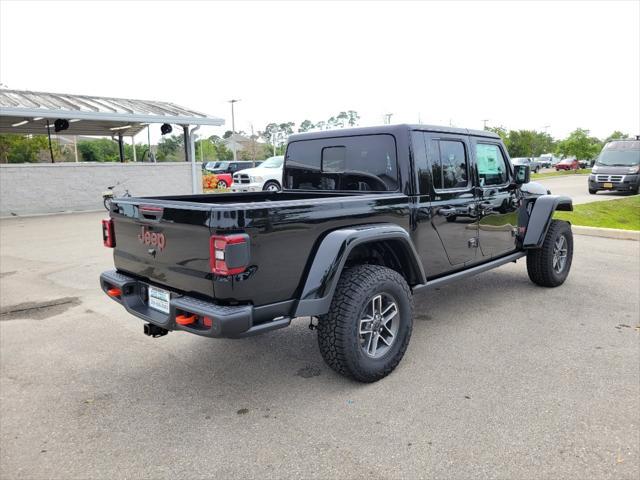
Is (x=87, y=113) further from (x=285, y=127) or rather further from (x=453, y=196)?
(x=285, y=127)

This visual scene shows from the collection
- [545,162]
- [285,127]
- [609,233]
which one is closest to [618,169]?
[609,233]

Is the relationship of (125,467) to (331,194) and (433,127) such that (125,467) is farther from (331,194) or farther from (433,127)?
(433,127)

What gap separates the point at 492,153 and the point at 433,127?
1.14 metres

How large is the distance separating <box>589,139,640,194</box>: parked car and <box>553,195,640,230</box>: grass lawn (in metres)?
2.75

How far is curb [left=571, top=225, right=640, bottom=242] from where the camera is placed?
9086 mm

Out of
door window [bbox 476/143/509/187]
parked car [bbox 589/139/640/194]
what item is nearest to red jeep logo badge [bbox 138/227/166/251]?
door window [bbox 476/143/509/187]

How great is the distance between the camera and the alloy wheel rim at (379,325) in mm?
3453

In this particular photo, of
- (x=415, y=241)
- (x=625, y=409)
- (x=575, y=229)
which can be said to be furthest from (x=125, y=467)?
(x=575, y=229)

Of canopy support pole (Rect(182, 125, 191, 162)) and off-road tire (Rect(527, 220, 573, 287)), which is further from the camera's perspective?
canopy support pole (Rect(182, 125, 191, 162))

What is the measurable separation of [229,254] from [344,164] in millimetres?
1993

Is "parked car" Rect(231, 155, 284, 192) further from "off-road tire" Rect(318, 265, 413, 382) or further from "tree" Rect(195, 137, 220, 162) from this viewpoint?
"tree" Rect(195, 137, 220, 162)

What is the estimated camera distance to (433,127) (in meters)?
4.25

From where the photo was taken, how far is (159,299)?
323 centimetres

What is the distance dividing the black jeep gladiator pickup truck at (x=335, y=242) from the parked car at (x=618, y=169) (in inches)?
609
